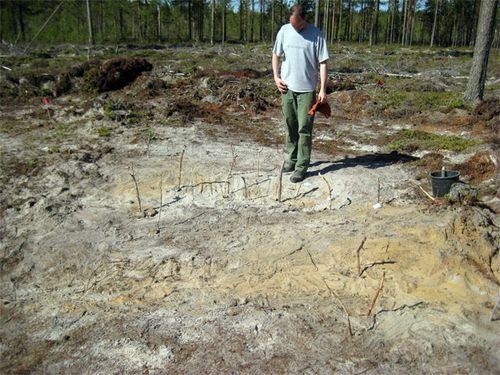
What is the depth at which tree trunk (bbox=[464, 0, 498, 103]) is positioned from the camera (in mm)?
9094

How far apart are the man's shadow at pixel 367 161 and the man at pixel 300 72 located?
1.98 ft

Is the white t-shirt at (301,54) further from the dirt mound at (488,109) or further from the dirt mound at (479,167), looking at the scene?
the dirt mound at (488,109)

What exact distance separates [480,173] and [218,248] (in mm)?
3553

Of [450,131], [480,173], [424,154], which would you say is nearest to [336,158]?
[424,154]

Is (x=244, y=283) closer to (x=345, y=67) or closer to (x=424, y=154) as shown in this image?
(x=424, y=154)

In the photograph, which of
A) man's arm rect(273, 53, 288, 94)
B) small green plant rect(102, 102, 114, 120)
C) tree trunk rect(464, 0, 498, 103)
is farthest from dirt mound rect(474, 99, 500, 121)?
small green plant rect(102, 102, 114, 120)

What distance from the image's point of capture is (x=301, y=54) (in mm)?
5156

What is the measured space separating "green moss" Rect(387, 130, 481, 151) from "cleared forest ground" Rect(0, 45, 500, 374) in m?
0.04

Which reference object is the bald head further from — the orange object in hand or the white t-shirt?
the orange object in hand

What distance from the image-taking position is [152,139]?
25.8 feet

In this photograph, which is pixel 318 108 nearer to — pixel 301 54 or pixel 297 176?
pixel 301 54

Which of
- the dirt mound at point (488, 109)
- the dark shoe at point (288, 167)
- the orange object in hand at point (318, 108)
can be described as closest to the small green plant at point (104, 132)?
the dark shoe at point (288, 167)

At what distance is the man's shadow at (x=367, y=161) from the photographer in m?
6.09

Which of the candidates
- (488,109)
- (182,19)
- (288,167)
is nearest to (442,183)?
(288,167)
